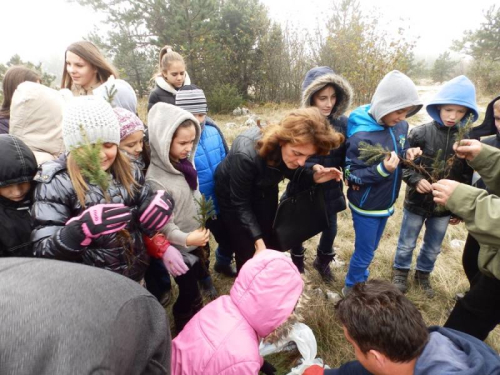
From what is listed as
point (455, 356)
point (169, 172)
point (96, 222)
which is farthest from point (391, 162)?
point (96, 222)

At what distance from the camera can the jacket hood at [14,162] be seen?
134 centimetres

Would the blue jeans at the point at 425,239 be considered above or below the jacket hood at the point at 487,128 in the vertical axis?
below

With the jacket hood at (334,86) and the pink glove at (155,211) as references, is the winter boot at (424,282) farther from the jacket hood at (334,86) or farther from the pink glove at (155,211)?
the pink glove at (155,211)

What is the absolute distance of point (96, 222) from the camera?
3.93 feet

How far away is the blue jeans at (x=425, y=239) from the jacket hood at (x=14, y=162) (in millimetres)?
2731

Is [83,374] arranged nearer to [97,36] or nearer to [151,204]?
[151,204]

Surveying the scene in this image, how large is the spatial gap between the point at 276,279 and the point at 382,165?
123 cm

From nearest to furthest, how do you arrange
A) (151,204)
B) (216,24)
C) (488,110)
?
1. (151,204)
2. (488,110)
3. (216,24)

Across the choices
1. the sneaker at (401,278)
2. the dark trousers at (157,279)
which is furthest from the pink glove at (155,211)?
the sneaker at (401,278)

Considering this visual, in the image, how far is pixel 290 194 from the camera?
8.09 ft

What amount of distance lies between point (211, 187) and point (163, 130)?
72cm

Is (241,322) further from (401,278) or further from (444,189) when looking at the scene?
(401,278)

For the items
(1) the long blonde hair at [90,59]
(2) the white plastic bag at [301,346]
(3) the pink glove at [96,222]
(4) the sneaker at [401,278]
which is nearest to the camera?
(3) the pink glove at [96,222]

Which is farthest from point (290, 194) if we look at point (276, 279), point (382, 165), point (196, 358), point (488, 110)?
point (488, 110)
